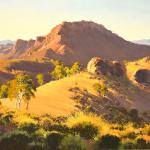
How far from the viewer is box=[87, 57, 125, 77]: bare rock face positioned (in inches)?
5556

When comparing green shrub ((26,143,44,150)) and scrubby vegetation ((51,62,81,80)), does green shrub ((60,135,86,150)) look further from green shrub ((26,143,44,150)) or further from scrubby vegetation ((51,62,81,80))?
scrubby vegetation ((51,62,81,80))

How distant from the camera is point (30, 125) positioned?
997 inches

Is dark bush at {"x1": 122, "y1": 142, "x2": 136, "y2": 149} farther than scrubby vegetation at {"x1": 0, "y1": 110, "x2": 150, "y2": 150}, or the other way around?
dark bush at {"x1": 122, "y1": 142, "x2": 136, "y2": 149}

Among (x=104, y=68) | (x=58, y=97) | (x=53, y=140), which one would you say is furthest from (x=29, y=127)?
(x=104, y=68)

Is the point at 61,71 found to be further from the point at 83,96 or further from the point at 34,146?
the point at 34,146

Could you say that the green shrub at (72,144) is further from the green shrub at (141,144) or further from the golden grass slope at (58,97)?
the golden grass slope at (58,97)

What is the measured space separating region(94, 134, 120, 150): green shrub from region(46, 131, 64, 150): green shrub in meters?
2.10

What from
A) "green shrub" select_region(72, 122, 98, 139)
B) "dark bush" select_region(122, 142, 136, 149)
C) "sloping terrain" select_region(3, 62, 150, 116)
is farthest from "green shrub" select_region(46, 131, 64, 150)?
"sloping terrain" select_region(3, 62, 150, 116)

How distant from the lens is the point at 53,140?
21016 mm

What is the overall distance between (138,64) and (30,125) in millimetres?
140988

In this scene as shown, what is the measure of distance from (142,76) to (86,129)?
125 metres

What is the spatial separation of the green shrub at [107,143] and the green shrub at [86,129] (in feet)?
11.3

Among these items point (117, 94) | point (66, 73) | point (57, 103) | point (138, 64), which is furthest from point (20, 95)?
point (138, 64)

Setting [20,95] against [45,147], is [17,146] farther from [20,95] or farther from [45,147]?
[20,95]
